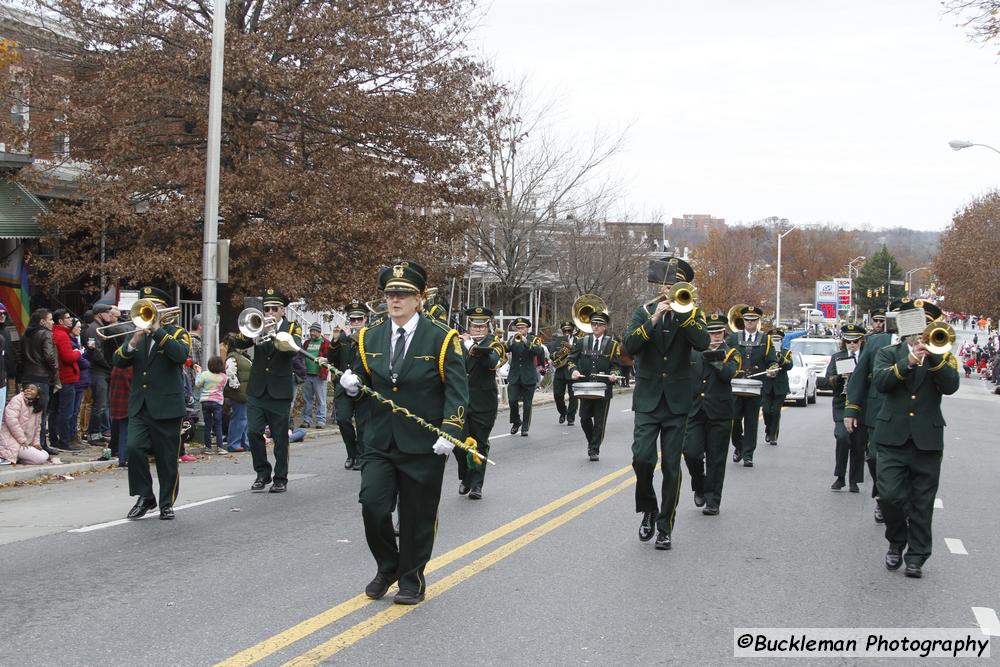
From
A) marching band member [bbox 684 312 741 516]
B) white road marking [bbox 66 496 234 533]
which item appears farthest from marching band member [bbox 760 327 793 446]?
white road marking [bbox 66 496 234 533]

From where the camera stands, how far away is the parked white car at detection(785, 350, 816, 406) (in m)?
27.7

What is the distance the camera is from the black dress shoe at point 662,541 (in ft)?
27.3

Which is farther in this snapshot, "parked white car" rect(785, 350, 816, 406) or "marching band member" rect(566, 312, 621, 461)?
"parked white car" rect(785, 350, 816, 406)

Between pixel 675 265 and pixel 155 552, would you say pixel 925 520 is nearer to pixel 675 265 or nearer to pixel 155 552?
pixel 675 265

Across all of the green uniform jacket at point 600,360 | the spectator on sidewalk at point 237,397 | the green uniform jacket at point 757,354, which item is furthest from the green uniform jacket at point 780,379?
the spectator on sidewalk at point 237,397

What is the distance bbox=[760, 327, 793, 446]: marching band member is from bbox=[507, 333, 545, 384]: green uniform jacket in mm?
3868

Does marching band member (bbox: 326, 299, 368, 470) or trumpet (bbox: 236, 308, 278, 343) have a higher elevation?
trumpet (bbox: 236, 308, 278, 343)

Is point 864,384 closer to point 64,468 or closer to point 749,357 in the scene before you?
point 749,357

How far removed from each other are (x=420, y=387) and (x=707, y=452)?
473 centimetres

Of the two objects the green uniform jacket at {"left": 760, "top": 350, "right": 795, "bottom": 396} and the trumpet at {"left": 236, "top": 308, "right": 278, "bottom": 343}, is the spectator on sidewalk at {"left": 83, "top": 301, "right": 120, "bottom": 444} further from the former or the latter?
the green uniform jacket at {"left": 760, "top": 350, "right": 795, "bottom": 396}

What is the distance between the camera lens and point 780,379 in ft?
54.2

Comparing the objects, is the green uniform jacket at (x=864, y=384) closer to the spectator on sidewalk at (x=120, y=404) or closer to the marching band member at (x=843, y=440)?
the marching band member at (x=843, y=440)

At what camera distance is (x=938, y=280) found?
2472 inches

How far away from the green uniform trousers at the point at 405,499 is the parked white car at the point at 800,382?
2201cm
